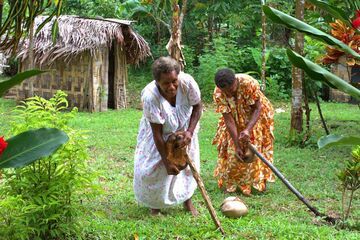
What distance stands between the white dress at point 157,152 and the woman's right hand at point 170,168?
0.22 meters

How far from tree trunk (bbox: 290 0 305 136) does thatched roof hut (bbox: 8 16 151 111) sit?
568cm

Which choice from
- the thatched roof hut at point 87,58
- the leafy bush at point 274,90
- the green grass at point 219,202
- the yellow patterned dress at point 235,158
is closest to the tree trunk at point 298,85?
the green grass at point 219,202

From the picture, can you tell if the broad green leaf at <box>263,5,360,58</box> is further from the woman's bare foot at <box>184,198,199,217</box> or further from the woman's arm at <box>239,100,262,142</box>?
the woman's arm at <box>239,100,262,142</box>

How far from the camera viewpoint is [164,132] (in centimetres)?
470

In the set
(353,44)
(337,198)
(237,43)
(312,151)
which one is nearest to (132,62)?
(237,43)

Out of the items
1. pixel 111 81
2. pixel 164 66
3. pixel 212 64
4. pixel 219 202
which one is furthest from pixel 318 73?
pixel 212 64

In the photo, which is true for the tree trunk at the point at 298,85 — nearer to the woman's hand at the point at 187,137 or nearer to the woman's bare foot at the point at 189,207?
the woman's bare foot at the point at 189,207

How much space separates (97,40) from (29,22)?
9642 mm

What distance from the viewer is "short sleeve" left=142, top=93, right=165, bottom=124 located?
4.50 meters

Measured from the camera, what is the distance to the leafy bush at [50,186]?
138 inches

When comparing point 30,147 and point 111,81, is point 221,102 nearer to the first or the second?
point 30,147

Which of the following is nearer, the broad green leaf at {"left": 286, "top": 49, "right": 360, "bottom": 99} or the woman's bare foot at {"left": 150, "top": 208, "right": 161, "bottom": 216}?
the broad green leaf at {"left": 286, "top": 49, "right": 360, "bottom": 99}

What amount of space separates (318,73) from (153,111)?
107 inches

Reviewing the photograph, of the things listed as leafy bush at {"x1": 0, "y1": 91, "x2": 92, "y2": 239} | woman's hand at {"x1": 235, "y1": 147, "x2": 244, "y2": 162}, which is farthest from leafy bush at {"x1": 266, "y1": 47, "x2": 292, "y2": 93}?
leafy bush at {"x1": 0, "y1": 91, "x2": 92, "y2": 239}
